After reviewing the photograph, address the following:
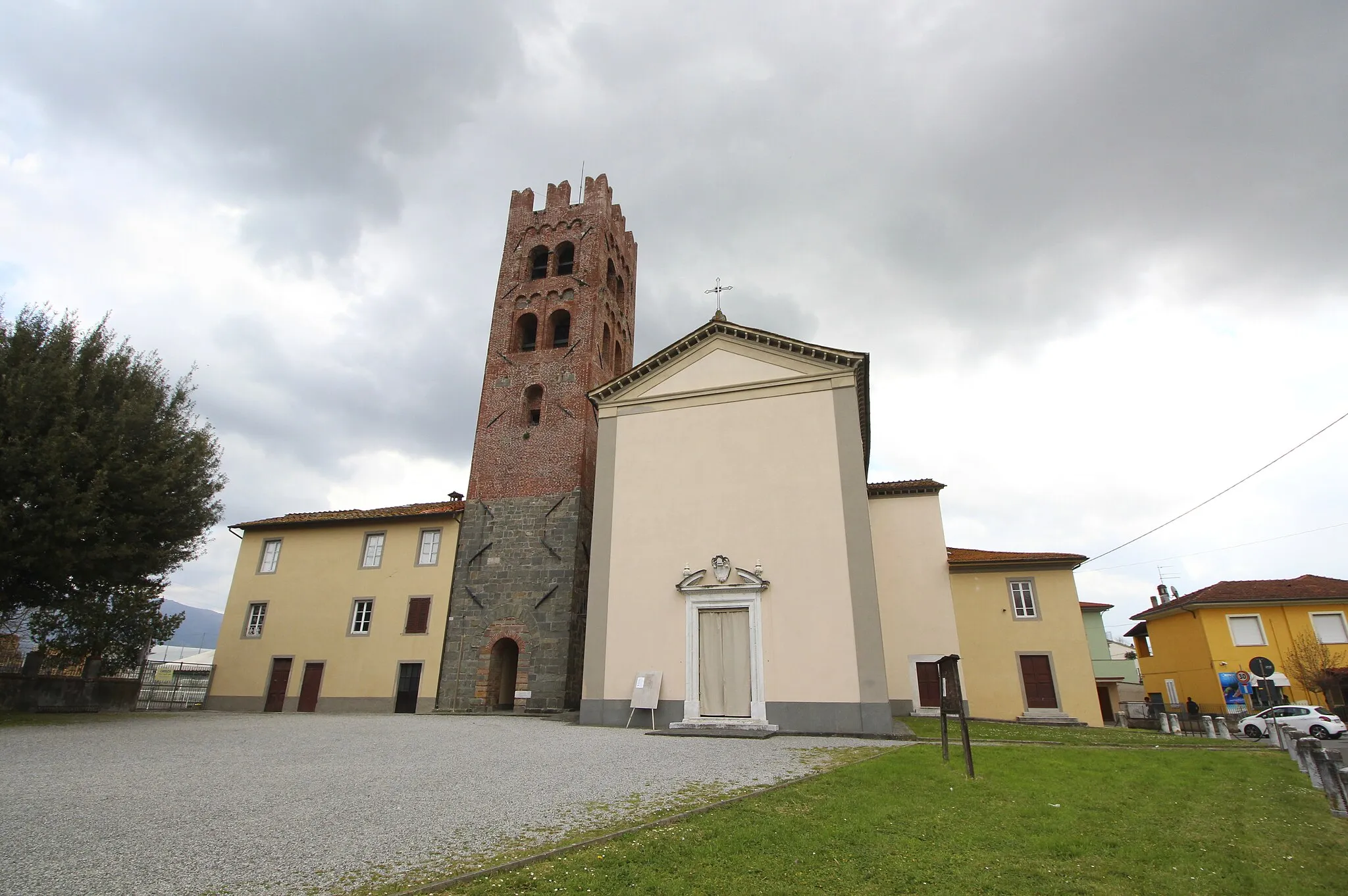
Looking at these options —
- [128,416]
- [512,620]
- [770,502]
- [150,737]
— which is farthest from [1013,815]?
[128,416]

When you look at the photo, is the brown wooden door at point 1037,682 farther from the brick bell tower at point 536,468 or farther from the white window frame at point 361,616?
the white window frame at point 361,616

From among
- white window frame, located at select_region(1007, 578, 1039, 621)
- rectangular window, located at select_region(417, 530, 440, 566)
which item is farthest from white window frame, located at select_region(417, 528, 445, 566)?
white window frame, located at select_region(1007, 578, 1039, 621)

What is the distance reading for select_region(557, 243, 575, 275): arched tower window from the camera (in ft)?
87.3

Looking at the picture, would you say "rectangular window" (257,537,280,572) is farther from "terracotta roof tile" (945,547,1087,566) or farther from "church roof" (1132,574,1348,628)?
"church roof" (1132,574,1348,628)

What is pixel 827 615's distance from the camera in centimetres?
1545

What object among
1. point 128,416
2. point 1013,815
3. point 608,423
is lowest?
point 1013,815

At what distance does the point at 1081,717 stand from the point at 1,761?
25995 mm

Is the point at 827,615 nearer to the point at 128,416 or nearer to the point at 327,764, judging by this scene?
the point at 327,764

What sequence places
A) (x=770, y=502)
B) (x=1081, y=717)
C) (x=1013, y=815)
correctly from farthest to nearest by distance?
(x=1081, y=717) → (x=770, y=502) → (x=1013, y=815)

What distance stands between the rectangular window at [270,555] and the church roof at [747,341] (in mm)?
14468

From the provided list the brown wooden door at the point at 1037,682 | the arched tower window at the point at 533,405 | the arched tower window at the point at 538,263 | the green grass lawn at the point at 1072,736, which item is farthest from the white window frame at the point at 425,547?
the brown wooden door at the point at 1037,682

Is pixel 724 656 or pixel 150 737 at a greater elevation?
pixel 724 656

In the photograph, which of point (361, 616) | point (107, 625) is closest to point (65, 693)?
point (107, 625)

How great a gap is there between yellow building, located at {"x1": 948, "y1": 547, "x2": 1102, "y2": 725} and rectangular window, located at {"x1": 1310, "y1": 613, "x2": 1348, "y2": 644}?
15168 millimetres
